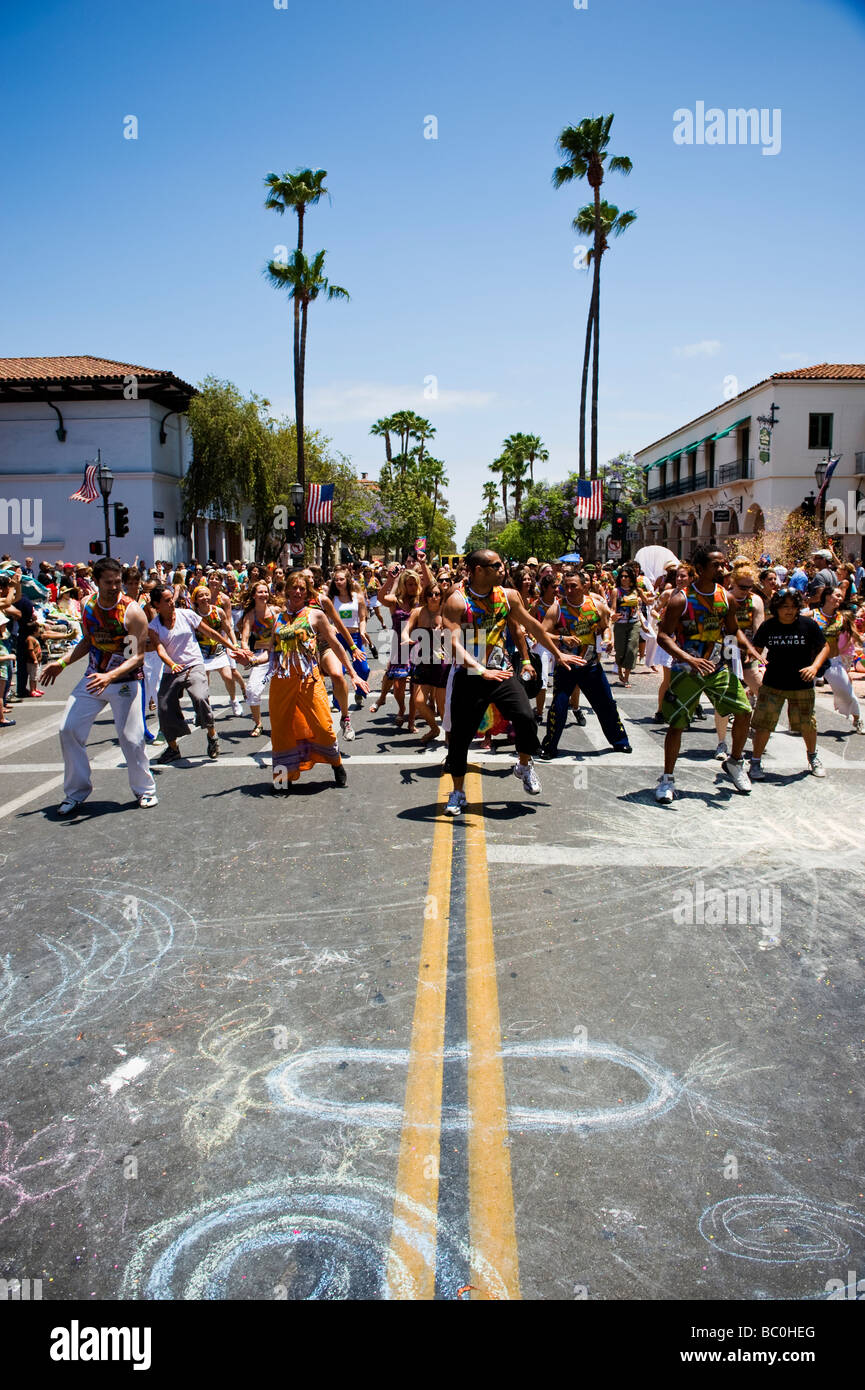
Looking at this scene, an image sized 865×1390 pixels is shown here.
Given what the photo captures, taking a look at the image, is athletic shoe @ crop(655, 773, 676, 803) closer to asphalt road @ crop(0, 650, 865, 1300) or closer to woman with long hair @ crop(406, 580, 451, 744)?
asphalt road @ crop(0, 650, 865, 1300)

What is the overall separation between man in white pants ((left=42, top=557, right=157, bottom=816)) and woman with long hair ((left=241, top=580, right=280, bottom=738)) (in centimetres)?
293

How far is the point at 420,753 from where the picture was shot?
926 cm

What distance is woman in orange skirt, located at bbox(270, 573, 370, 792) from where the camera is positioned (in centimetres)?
763

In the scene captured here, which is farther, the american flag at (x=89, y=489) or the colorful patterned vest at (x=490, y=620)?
the american flag at (x=89, y=489)

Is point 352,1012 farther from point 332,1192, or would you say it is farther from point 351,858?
point 351,858

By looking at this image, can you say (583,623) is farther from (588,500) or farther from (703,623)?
(588,500)

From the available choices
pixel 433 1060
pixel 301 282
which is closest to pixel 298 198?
pixel 301 282

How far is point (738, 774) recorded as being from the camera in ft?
24.8

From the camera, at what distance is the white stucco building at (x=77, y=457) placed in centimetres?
4266

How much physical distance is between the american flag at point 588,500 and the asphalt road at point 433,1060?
78.6ft

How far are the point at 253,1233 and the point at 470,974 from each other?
167 cm

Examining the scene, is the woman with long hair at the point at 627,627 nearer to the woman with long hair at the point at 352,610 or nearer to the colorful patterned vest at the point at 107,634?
the woman with long hair at the point at 352,610

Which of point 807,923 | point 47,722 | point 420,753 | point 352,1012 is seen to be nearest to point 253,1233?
point 352,1012

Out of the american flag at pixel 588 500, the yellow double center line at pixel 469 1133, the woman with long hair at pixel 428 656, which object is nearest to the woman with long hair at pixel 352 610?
the woman with long hair at pixel 428 656
